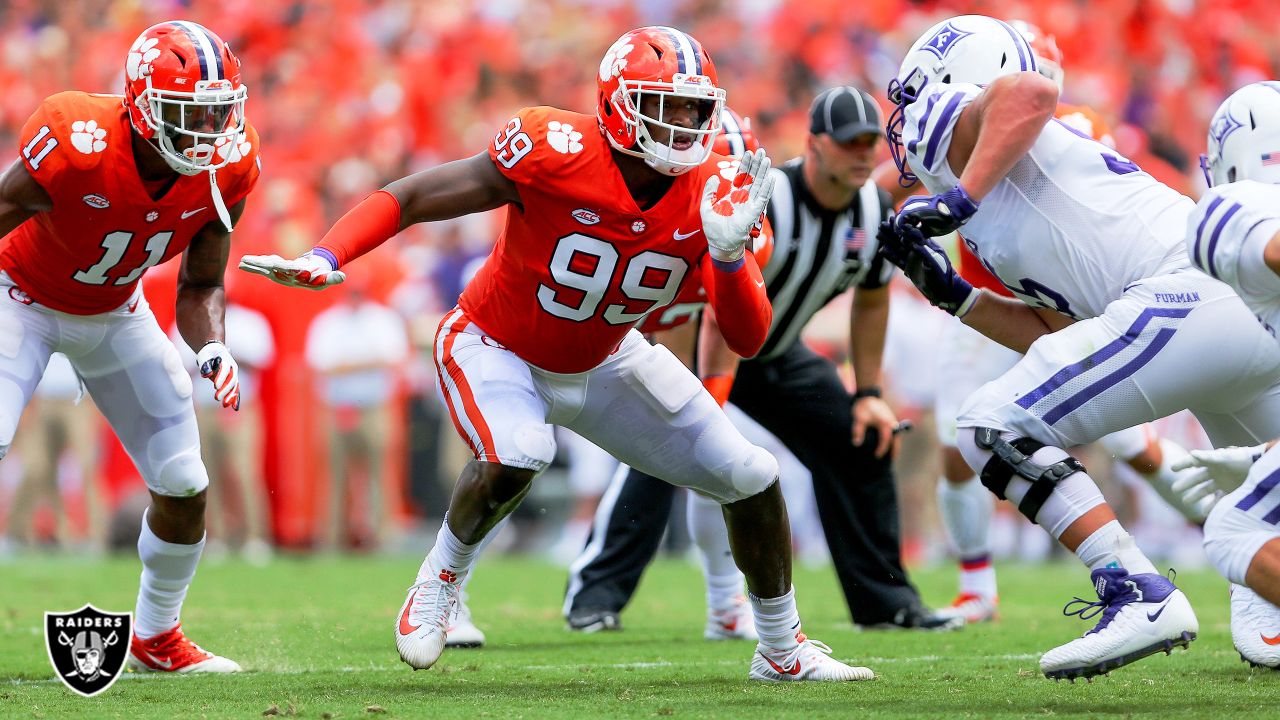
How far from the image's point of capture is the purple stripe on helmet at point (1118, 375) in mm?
4055

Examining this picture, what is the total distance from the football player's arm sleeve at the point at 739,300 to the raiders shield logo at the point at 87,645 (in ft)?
5.98

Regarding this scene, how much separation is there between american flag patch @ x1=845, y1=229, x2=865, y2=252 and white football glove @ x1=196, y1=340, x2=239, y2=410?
2576mm

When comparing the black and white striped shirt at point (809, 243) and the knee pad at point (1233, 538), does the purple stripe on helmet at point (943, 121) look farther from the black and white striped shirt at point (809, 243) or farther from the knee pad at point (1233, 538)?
the black and white striped shirt at point (809, 243)

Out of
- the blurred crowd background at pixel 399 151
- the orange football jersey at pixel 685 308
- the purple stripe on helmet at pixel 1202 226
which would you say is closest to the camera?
the purple stripe on helmet at pixel 1202 226

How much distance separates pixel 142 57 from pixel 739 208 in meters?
1.92

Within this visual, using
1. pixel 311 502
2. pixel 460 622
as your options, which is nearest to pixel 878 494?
pixel 460 622

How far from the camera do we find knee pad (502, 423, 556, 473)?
14.9 feet

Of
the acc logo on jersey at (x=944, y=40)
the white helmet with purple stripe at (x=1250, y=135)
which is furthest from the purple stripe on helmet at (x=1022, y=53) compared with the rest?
the white helmet with purple stripe at (x=1250, y=135)

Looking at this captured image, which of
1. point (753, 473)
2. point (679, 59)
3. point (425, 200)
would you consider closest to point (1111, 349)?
point (753, 473)

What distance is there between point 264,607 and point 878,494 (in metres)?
2.90

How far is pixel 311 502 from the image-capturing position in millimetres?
11391

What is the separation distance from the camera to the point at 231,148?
4.84 metres

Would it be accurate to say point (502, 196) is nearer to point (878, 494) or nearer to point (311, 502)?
point (878, 494)

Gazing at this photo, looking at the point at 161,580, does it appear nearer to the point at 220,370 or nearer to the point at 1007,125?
the point at 220,370
